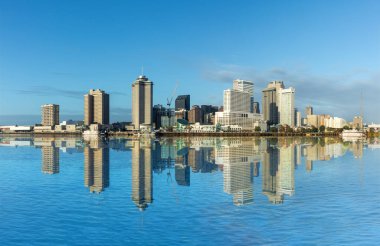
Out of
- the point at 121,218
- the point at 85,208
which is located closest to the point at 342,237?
the point at 121,218

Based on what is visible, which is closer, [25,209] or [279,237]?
[279,237]

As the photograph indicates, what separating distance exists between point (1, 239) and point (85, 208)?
23.3 feet

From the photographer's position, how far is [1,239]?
19.5 metres

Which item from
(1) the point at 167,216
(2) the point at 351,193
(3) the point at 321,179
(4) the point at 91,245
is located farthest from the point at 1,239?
(3) the point at 321,179

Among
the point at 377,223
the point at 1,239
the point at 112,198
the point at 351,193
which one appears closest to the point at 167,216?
the point at 112,198

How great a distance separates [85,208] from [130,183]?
1082cm

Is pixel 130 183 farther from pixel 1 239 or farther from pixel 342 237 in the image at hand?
pixel 342 237

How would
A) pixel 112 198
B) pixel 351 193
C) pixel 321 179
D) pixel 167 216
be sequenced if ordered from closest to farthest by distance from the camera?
pixel 167 216 → pixel 112 198 → pixel 351 193 → pixel 321 179

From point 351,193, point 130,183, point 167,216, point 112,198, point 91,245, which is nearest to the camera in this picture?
point 91,245

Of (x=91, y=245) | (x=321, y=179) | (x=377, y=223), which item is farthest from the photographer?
(x=321, y=179)

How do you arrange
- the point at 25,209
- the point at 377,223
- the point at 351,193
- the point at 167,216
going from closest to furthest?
the point at 377,223
the point at 167,216
the point at 25,209
the point at 351,193

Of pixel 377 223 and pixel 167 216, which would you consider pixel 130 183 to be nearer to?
pixel 167 216

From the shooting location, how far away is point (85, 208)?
2614 cm

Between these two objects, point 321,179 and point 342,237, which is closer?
point 342,237
